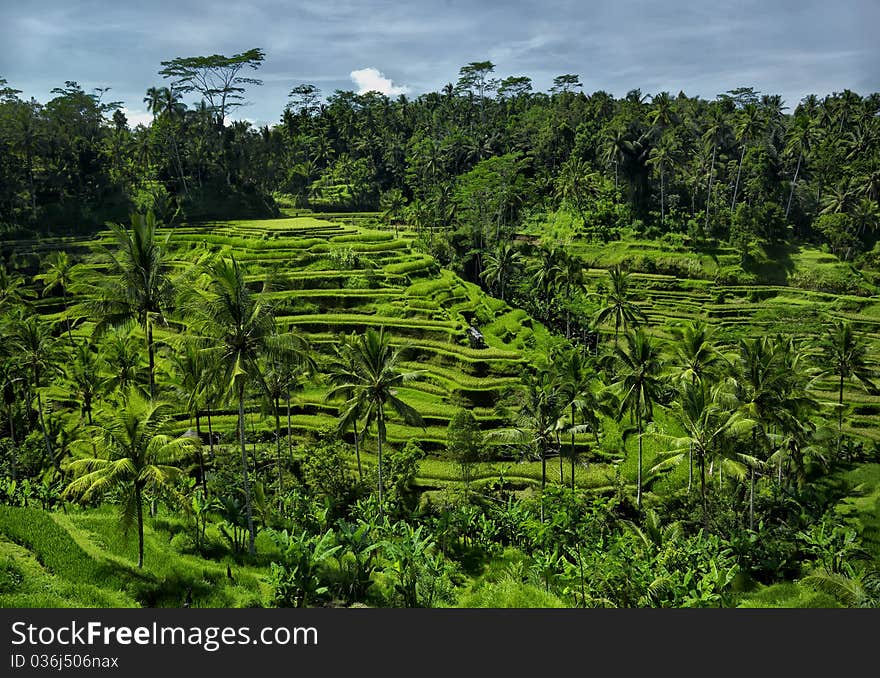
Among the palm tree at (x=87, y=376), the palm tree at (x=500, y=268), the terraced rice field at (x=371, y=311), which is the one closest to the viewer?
the palm tree at (x=87, y=376)

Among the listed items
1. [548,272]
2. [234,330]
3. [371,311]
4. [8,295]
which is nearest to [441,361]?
[371,311]

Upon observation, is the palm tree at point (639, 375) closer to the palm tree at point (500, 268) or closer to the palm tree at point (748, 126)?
the palm tree at point (500, 268)

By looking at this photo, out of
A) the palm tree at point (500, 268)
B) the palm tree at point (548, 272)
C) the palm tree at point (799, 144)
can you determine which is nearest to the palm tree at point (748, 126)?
the palm tree at point (799, 144)

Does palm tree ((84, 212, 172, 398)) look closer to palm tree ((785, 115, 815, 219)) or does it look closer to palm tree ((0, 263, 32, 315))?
palm tree ((0, 263, 32, 315))

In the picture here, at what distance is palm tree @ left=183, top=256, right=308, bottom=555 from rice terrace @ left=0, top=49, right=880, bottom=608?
11 cm

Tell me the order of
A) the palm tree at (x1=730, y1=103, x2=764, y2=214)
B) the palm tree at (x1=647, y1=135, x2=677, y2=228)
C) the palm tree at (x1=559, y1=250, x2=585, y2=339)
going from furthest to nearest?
1. the palm tree at (x1=730, y1=103, x2=764, y2=214)
2. the palm tree at (x1=647, y1=135, x2=677, y2=228)
3. the palm tree at (x1=559, y1=250, x2=585, y2=339)

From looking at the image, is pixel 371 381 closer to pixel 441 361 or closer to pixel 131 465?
pixel 131 465

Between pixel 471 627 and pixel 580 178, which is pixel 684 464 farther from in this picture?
pixel 580 178

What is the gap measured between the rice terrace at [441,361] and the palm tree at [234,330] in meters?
0.11

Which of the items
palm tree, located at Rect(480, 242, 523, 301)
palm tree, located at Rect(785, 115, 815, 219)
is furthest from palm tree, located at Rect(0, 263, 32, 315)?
palm tree, located at Rect(785, 115, 815, 219)

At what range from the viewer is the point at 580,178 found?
78.8 meters

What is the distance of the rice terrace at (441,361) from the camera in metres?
17.7

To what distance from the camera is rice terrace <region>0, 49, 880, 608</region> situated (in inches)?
695

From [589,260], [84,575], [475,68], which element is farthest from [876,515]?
[475,68]
